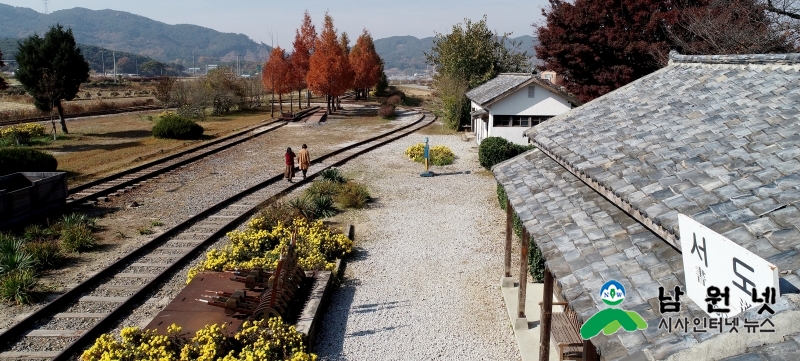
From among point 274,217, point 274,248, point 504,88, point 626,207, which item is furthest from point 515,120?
point 626,207

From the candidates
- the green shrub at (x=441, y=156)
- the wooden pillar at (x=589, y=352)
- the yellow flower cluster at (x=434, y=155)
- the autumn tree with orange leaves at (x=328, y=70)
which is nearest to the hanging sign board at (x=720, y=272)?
the wooden pillar at (x=589, y=352)

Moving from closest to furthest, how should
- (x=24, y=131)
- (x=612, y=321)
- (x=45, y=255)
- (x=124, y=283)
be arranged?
(x=612, y=321)
(x=124, y=283)
(x=45, y=255)
(x=24, y=131)

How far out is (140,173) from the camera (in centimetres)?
1989

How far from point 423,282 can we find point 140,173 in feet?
45.5

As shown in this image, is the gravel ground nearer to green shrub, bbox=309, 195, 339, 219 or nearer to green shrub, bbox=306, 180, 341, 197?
green shrub, bbox=306, 180, 341, 197

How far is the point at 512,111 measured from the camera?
26594mm

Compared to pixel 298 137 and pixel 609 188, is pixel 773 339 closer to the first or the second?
pixel 609 188

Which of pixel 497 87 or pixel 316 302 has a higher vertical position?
pixel 497 87

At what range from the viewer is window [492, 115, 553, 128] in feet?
87.5

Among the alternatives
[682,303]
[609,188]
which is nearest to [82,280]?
[609,188]

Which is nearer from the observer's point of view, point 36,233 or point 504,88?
point 36,233

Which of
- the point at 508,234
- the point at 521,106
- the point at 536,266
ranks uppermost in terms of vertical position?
the point at 521,106

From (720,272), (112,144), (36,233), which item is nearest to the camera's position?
(720,272)

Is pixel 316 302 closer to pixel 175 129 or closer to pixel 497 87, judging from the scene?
pixel 497 87
